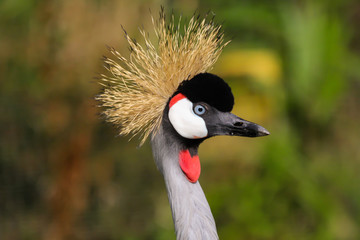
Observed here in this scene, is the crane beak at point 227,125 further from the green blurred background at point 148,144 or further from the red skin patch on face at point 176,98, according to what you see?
the green blurred background at point 148,144

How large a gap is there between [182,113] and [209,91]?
0.09 meters

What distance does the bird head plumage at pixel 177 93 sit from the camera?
1165mm

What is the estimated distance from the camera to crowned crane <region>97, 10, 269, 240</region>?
1.15 metres

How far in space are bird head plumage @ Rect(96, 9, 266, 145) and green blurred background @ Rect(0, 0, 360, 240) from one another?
4.22ft

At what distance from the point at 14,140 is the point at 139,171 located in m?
0.80

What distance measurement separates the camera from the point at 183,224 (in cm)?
114

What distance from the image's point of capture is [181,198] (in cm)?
116

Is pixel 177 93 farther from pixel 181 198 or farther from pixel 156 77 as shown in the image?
pixel 181 198

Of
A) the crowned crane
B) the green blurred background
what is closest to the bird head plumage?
the crowned crane

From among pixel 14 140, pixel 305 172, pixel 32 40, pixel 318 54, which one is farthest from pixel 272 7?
pixel 14 140

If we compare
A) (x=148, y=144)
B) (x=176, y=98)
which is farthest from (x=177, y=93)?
(x=148, y=144)

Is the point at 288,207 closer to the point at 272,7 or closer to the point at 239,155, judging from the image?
the point at 239,155

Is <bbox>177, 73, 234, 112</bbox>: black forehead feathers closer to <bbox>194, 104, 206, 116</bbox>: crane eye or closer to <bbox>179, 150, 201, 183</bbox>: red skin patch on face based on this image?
<bbox>194, 104, 206, 116</bbox>: crane eye

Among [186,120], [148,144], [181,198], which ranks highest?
[186,120]
